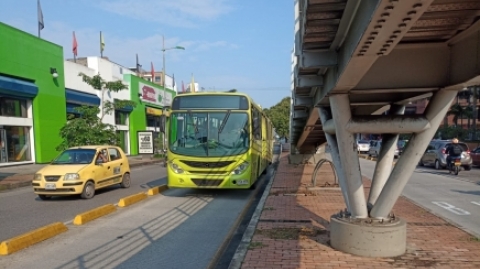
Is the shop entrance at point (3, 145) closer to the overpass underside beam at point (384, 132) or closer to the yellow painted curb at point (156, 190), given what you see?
the yellow painted curb at point (156, 190)

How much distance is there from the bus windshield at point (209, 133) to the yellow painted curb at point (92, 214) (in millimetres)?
2814

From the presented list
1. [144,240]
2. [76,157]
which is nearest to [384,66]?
[144,240]

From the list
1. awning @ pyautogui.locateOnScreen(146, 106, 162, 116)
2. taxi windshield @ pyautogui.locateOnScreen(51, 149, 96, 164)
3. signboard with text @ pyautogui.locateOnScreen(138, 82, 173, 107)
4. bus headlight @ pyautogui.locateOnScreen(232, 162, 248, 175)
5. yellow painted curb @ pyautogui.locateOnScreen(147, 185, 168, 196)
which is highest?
signboard with text @ pyautogui.locateOnScreen(138, 82, 173, 107)

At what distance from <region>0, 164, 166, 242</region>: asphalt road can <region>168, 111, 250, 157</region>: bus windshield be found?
2.67 meters

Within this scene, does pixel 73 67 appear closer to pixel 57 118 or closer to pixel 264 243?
pixel 57 118

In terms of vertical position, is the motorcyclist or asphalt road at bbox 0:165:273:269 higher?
the motorcyclist

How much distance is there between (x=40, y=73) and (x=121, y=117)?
37.0 ft

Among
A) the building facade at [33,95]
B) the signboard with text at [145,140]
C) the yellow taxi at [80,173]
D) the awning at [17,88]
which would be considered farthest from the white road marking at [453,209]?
the signboard with text at [145,140]

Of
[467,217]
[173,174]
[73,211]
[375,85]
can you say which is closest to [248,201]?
[173,174]

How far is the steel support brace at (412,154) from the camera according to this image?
468 centimetres

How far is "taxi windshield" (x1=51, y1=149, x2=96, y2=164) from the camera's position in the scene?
10977mm

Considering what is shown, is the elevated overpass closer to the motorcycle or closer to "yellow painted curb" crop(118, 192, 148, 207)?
"yellow painted curb" crop(118, 192, 148, 207)

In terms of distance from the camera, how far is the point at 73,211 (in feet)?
29.7

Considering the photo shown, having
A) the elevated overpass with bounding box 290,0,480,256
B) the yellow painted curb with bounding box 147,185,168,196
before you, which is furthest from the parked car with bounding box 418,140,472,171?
the elevated overpass with bounding box 290,0,480,256
